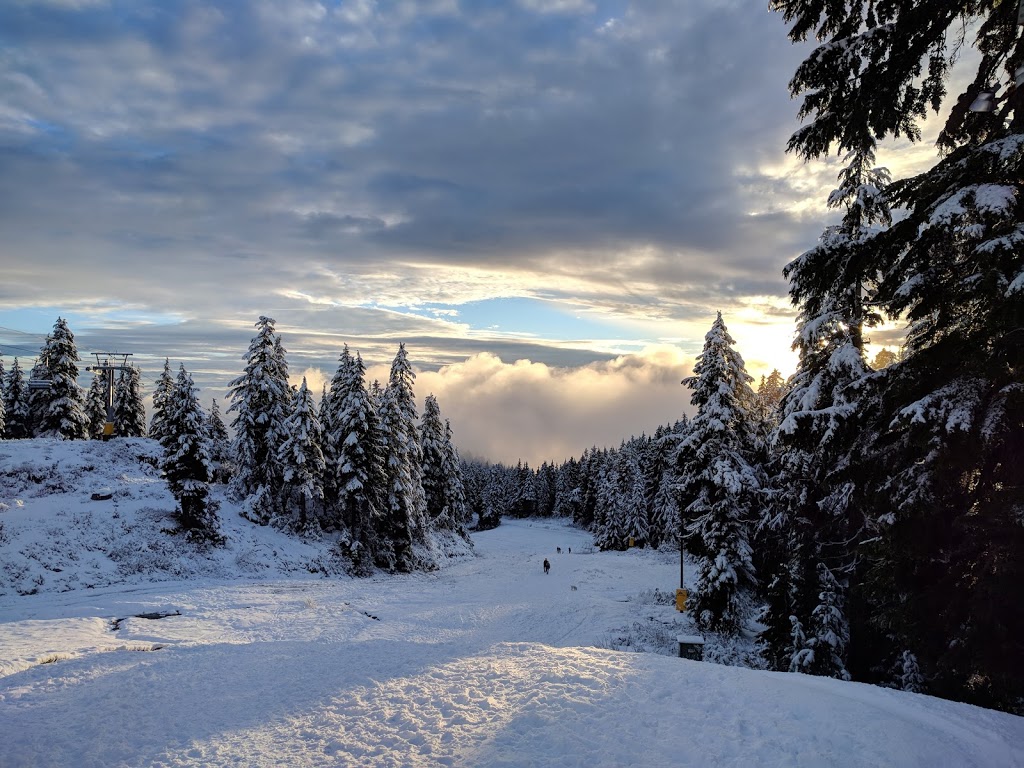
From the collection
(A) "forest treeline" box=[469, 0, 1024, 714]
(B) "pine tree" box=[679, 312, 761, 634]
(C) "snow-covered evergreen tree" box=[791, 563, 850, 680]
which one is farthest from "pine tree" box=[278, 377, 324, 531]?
(A) "forest treeline" box=[469, 0, 1024, 714]

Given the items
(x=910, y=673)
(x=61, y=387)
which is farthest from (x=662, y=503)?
(x=61, y=387)

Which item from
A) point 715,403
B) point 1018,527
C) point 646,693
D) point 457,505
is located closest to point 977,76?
point 1018,527

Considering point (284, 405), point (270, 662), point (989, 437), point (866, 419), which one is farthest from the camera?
point (284, 405)

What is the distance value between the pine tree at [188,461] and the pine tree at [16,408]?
150 ft

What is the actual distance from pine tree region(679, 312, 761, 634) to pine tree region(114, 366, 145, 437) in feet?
220

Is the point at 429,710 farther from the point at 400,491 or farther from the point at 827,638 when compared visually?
the point at 400,491

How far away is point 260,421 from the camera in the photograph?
41406mm

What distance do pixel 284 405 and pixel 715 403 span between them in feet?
106

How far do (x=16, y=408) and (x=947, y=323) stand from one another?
282 feet

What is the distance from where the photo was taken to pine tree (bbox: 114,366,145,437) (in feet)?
219

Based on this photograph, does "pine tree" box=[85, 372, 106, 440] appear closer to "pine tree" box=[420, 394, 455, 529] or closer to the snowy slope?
the snowy slope

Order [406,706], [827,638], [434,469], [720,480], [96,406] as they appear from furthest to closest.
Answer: [96,406], [434,469], [720,480], [827,638], [406,706]

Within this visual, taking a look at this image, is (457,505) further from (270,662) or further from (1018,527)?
(1018,527)

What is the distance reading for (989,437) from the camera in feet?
24.8
